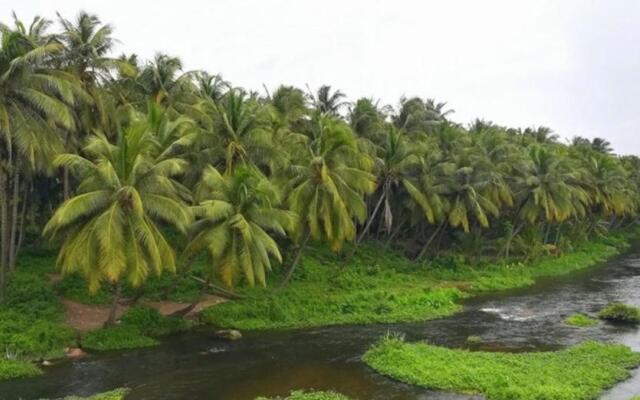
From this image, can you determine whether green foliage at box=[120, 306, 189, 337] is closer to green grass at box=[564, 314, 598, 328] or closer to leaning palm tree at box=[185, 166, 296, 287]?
leaning palm tree at box=[185, 166, 296, 287]

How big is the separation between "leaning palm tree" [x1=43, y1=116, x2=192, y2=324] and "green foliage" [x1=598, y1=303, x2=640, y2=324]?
2303cm

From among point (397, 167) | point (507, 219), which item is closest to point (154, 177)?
point (397, 167)

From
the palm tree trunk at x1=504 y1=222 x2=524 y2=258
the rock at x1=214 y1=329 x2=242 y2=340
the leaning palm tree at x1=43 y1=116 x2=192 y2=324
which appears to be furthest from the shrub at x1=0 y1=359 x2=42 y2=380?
the palm tree trunk at x1=504 y1=222 x2=524 y2=258

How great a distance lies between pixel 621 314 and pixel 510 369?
533 inches

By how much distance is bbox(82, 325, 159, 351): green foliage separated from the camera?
1066 inches

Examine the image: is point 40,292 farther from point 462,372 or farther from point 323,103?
point 323,103

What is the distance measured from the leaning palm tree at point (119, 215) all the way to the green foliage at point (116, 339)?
7.28 ft

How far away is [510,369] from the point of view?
2341cm


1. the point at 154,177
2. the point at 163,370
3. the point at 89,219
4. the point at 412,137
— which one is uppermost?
the point at 412,137

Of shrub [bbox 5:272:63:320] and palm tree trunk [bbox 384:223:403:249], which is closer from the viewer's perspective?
shrub [bbox 5:272:63:320]

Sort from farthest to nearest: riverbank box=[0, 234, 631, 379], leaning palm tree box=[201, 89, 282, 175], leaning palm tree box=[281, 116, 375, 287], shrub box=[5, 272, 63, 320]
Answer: leaning palm tree box=[201, 89, 282, 175]
leaning palm tree box=[281, 116, 375, 287]
shrub box=[5, 272, 63, 320]
riverbank box=[0, 234, 631, 379]

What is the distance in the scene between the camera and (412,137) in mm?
56750

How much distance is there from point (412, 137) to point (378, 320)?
1043 inches

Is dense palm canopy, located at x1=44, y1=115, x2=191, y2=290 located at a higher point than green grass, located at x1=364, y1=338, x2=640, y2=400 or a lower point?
higher
